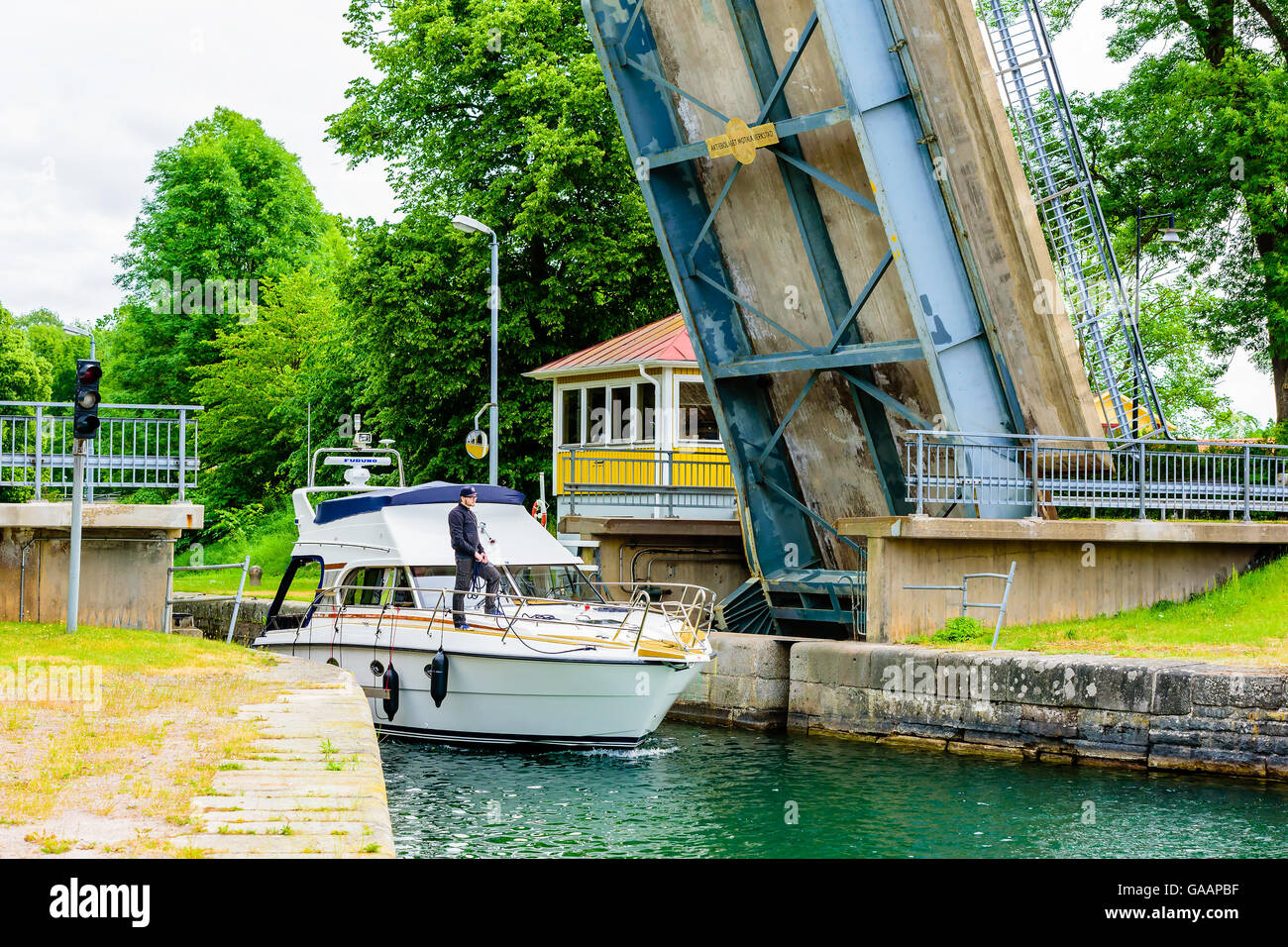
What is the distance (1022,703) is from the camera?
1328 cm

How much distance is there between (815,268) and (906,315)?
Answer: 44.1 inches

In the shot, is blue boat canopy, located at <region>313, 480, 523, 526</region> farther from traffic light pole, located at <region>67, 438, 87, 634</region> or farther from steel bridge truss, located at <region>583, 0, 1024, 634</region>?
traffic light pole, located at <region>67, 438, 87, 634</region>

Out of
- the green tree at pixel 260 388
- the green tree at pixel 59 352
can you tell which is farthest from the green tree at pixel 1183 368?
the green tree at pixel 59 352

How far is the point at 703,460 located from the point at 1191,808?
13329mm

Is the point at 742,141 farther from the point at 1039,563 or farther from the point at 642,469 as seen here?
the point at 642,469

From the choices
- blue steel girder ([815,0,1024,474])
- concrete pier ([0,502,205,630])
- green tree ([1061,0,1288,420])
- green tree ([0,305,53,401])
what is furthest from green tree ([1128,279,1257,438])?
green tree ([0,305,53,401])

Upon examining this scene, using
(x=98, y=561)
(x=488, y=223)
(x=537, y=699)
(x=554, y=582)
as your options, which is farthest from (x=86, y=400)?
(x=488, y=223)

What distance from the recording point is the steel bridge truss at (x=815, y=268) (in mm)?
13555

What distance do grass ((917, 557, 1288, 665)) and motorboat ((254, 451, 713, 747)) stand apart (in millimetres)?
3266

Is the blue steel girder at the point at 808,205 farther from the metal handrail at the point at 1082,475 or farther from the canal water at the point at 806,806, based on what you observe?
the canal water at the point at 806,806

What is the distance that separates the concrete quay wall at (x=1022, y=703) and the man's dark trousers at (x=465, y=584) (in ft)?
10.3

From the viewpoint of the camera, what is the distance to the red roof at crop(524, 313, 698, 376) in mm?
24797

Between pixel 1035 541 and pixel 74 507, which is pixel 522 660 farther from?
pixel 1035 541
